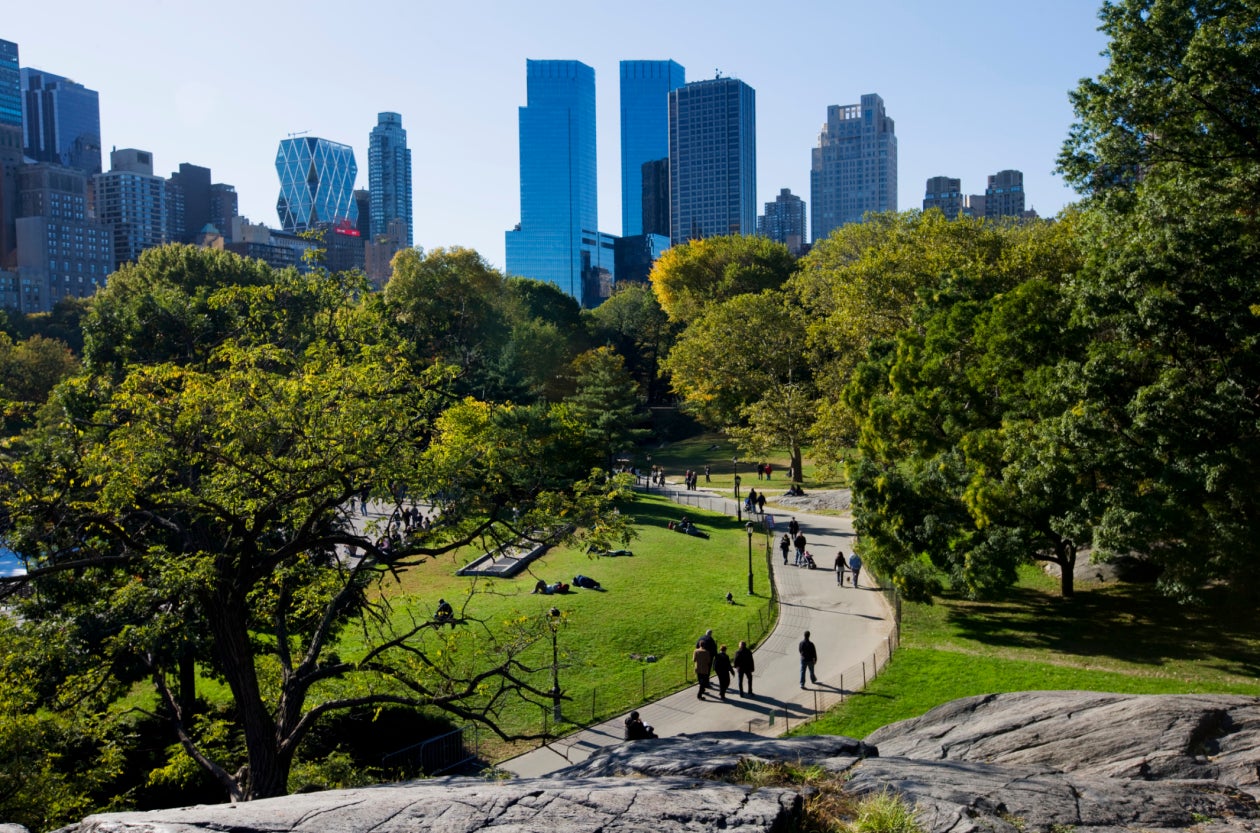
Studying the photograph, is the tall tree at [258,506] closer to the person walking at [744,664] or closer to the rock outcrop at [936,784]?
the rock outcrop at [936,784]

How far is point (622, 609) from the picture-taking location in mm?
28156

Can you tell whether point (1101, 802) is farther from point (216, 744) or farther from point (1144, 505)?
point (216, 744)

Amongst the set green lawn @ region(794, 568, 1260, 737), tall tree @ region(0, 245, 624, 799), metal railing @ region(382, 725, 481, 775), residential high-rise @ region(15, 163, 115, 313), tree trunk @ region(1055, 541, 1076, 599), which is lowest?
metal railing @ region(382, 725, 481, 775)

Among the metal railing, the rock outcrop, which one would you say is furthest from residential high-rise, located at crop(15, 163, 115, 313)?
the rock outcrop

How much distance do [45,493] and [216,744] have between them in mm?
7854

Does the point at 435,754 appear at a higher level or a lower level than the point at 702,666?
lower

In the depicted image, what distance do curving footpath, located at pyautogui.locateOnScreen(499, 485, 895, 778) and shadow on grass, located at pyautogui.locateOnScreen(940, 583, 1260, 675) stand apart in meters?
2.74

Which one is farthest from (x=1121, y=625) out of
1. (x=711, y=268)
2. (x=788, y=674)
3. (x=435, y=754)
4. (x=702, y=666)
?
(x=711, y=268)

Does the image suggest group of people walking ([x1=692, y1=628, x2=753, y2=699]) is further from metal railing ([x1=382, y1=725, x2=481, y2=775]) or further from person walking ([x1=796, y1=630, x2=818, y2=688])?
metal railing ([x1=382, y1=725, x2=481, y2=775])

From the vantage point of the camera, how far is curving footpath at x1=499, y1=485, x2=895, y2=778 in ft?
62.1

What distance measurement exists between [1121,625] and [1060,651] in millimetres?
2944

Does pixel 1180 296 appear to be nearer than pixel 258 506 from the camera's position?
No

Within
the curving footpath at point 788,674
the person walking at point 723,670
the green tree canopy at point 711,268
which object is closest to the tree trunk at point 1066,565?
the curving footpath at point 788,674

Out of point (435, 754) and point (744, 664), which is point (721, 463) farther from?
point (435, 754)
